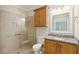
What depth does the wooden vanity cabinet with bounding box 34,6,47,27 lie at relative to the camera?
4.62 ft

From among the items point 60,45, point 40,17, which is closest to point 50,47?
point 60,45

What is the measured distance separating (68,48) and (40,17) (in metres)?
0.53

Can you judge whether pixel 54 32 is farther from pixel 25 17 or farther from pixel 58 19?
pixel 25 17

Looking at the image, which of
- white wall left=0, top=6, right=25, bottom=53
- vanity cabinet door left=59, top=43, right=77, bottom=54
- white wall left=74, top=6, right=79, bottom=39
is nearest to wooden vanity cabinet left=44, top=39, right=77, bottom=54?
vanity cabinet door left=59, top=43, right=77, bottom=54

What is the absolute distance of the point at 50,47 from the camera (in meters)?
1.42

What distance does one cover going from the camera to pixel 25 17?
4.66ft

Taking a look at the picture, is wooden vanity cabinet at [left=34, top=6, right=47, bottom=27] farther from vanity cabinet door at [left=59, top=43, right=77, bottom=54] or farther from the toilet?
vanity cabinet door at [left=59, top=43, right=77, bottom=54]

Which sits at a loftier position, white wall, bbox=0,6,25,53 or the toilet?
white wall, bbox=0,6,25,53

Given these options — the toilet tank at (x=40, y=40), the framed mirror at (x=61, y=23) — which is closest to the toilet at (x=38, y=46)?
the toilet tank at (x=40, y=40)

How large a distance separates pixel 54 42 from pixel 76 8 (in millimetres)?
504

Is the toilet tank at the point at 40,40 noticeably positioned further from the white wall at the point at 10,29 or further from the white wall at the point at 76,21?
the white wall at the point at 76,21

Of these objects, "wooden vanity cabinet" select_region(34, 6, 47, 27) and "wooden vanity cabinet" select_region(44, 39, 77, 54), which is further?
"wooden vanity cabinet" select_region(34, 6, 47, 27)

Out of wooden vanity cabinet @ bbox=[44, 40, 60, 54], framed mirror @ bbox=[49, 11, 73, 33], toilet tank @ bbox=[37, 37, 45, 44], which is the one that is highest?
framed mirror @ bbox=[49, 11, 73, 33]
